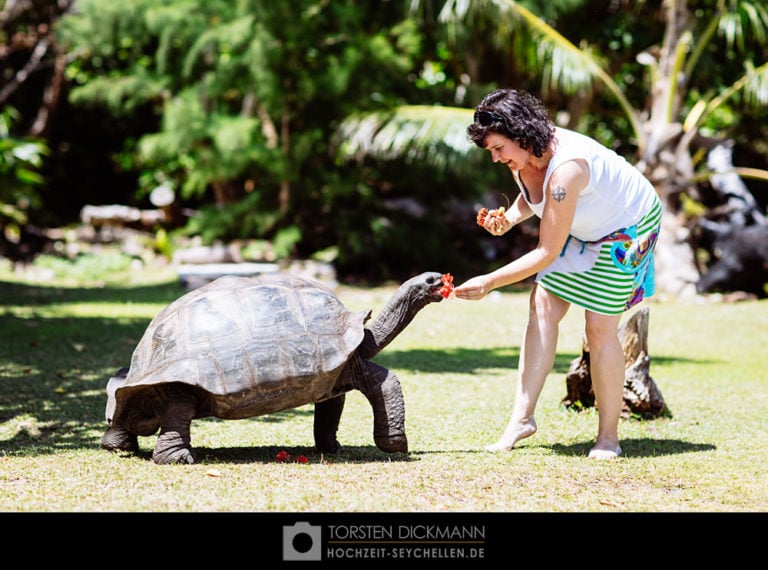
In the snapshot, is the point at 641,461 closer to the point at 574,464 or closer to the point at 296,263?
the point at 574,464

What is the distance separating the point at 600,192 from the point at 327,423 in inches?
73.6

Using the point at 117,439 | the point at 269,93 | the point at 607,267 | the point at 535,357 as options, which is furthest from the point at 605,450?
the point at 269,93

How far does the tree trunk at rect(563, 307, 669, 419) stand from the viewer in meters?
6.24

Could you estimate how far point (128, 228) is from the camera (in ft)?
→ 62.6

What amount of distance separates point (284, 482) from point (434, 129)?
10.7m

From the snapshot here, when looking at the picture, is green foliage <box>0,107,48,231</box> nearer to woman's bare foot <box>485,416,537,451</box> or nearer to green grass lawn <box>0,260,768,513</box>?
green grass lawn <box>0,260,768,513</box>

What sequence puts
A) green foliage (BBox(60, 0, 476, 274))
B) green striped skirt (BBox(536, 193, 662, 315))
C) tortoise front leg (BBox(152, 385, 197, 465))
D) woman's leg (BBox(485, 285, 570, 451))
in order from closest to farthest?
tortoise front leg (BBox(152, 385, 197, 465)), green striped skirt (BBox(536, 193, 662, 315)), woman's leg (BBox(485, 285, 570, 451)), green foliage (BBox(60, 0, 476, 274))

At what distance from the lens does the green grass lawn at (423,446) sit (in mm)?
4129

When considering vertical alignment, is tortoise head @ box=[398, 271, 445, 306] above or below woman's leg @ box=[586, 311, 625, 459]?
above

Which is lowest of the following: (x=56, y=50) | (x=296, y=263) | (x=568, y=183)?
(x=296, y=263)
